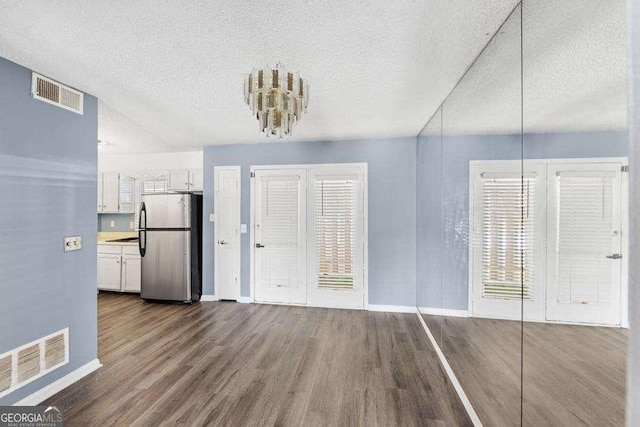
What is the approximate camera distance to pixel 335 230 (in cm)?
387

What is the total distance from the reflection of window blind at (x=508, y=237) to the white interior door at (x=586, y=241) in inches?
6.8

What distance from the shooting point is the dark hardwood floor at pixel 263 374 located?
6.01 ft

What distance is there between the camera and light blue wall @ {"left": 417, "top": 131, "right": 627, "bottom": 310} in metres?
0.91

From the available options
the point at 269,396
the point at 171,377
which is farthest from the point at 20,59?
the point at 269,396

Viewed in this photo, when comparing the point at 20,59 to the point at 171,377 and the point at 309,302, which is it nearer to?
the point at 171,377

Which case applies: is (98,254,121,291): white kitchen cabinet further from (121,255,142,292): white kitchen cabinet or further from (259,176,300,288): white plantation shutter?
(259,176,300,288): white plantation shutter

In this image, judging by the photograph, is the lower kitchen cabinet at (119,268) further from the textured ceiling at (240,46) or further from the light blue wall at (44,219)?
the textured ceiling at (240,46)

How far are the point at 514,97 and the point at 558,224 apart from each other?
71 centimetres

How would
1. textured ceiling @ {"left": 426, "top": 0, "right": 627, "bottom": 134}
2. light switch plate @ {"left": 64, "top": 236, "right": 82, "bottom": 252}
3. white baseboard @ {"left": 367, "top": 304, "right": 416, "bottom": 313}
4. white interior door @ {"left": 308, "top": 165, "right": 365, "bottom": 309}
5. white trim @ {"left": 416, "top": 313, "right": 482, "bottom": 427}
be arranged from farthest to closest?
white interior door @ {"left": 308, "top": 165, "right": 365, "bottom": 309} → white baseboard @ {"left": 367, "top": 304, "right": 416, "bottom": 313} → light switch plate @ {"left": 64, "top": 236, "right": 82, "bottom": 252} → white trim @ {"left": 416, "top": 313, "right": 482, "bottom": 427} → textured ceiling @ {"left": 426, "top": 0, "right": 627, "bottom": 134}

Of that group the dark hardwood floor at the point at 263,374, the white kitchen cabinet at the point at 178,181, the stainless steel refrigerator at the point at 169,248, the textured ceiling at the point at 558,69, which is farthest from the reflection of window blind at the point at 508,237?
the white kitchen cabinet at the point at 178,181

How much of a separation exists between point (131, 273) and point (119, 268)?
9.7 inches

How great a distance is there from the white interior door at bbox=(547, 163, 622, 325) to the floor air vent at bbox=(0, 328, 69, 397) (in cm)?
312

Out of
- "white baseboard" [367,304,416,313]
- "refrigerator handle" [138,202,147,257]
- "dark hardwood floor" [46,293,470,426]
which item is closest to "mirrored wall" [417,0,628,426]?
"dark hardwood floor" [46,293,470,426]

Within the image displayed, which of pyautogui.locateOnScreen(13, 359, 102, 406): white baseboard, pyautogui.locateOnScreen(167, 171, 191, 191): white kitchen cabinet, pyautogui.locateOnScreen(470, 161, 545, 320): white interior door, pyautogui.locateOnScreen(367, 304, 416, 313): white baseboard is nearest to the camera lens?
pyautogui.locateOnScreen(470, 161, 545, 320): white interior door
